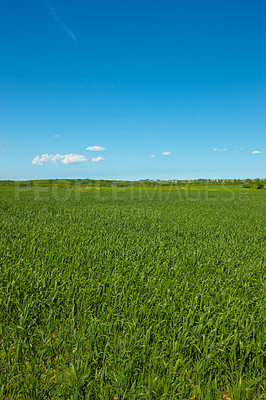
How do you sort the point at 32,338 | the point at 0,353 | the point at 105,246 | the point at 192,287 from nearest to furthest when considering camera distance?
the point at 0,353 → the point at 32,338 → the point at 192,287 → the point at 105,246

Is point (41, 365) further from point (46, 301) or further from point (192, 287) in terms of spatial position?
point (192, 287)

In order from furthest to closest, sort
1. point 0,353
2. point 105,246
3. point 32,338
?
point 105,246 → point 32,338 → point 0,353

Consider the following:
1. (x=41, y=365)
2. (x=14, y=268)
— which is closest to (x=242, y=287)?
(x=41, y=365)

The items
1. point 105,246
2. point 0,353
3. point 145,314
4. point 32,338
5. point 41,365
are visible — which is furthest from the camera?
A: point 105,246

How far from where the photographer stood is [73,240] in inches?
331

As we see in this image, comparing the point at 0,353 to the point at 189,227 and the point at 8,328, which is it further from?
the point at 189,227

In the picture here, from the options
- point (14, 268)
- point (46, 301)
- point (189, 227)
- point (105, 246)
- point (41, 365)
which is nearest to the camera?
point (41, 365)

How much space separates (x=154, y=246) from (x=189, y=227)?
4.93 meters

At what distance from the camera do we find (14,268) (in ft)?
18.1

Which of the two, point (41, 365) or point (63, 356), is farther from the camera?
point (63, 356)

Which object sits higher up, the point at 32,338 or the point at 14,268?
the point at 14,268

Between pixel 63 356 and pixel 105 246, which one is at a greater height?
pixel 105 246

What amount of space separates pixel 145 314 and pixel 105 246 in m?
4.05

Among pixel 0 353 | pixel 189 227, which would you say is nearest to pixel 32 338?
pixel 0 353
